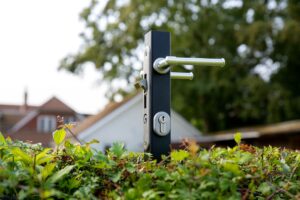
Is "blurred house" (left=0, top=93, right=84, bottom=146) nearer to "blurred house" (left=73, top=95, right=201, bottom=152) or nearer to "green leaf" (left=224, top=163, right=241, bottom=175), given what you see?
"blurred house" (left=73, top=95, right=201, bottom=152)

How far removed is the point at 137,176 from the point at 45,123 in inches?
967

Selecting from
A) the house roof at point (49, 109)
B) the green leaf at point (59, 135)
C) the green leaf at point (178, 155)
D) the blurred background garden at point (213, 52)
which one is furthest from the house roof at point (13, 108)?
the green leaf at point (178, 155)

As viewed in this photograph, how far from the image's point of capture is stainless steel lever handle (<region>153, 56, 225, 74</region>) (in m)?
1.54

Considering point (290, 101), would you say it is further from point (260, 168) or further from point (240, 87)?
point (260, 168)

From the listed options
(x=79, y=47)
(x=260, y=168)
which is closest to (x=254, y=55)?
(x=79, y=47)

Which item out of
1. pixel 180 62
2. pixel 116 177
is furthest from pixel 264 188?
pixel 180 62

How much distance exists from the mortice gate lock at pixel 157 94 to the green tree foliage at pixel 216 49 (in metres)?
14.1

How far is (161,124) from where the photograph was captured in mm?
1696

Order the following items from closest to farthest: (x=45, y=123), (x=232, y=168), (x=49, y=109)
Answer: (x=232, y=168) → (x=49, y=109) → (x=45, y=123)

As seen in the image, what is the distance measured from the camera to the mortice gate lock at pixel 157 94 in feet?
5.50

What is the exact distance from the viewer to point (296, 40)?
1518 centimetres

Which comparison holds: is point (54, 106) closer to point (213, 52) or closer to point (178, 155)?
point (213, 52)

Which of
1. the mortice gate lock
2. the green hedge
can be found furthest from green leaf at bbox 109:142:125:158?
the mortice gate lock

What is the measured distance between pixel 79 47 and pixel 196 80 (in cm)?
474
